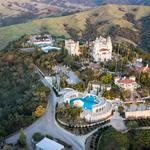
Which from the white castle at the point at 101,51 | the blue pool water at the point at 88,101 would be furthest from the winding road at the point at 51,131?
the white castle at the point at 101,51

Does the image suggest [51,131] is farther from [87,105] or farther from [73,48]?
[73,48]

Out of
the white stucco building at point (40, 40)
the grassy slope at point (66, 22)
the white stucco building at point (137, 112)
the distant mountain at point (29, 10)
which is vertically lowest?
the distant mountain at point (29, 10)

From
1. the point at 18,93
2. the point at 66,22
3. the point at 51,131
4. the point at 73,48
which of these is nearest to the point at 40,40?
the point at 73,48

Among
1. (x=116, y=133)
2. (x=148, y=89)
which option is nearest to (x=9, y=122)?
(x=116, y=133)

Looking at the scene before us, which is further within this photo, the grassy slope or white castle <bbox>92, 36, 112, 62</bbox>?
the grassy slope

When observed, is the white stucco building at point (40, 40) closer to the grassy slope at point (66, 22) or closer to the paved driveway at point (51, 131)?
the grassy slope at point (66, 22)

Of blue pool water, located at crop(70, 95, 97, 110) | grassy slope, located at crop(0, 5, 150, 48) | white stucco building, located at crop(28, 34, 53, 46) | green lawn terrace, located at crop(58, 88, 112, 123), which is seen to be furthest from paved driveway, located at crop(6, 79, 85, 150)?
grassy slope, located at crop(0, 5, 150, 48)

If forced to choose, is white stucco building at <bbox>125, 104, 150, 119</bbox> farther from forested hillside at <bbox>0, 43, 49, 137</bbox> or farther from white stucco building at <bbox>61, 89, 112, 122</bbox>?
forested hillside at <bbox>0, 43, 49, 137</bbox>
